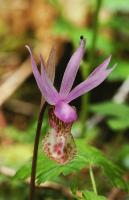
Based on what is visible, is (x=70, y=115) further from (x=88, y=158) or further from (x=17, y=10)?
(x=17, y=10)

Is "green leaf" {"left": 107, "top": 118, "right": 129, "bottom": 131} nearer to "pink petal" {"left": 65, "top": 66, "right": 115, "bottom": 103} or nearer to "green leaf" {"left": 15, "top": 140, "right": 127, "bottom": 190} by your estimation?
"green leaf" {"left": 15, "top": 140, "right": 127, "bottom": 190}

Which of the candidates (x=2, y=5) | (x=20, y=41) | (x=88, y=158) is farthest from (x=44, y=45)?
(x=88, y=158)

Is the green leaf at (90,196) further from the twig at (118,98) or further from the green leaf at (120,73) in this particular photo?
the twig at (118,98)

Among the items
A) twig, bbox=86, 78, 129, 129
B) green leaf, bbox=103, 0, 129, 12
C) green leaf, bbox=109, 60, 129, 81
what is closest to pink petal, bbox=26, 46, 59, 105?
green leaf, bbox=109, 60, 129, 81

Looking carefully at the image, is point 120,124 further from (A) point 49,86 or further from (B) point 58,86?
(B) point 58,86

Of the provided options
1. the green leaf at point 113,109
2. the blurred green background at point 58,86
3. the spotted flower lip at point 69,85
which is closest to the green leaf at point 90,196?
the blurred green background at point 58,86

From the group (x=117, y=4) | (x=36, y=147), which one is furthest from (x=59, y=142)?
(x=117, y=4)
